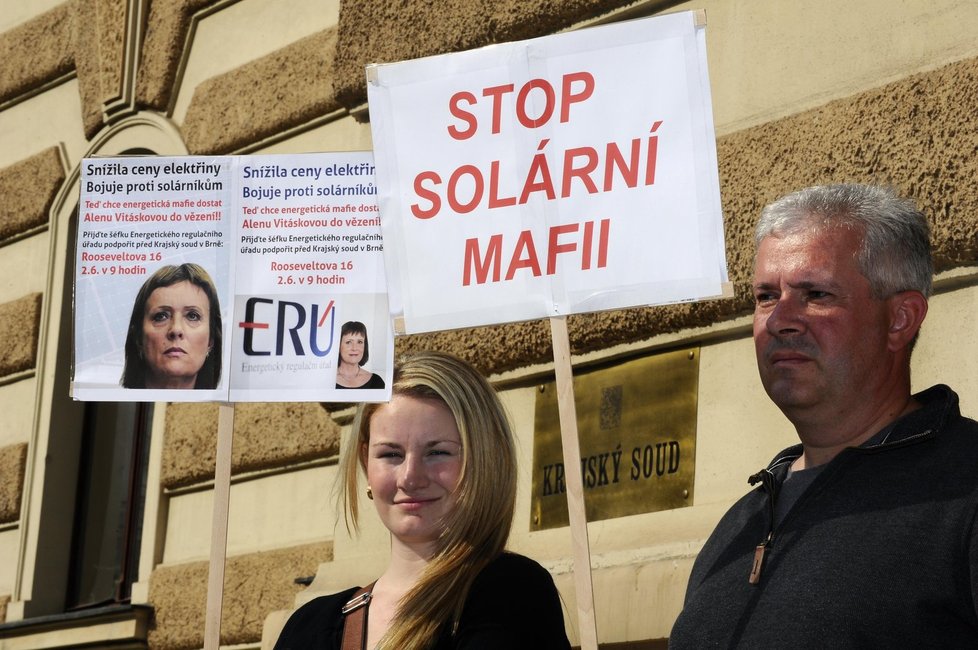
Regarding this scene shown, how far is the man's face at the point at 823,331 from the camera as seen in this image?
220 centimetres

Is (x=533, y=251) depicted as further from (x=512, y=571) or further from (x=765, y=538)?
(x=765, y=538)

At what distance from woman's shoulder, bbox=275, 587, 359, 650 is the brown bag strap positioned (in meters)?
0.02

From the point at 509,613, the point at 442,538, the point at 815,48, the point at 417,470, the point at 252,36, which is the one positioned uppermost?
the point at 252,36

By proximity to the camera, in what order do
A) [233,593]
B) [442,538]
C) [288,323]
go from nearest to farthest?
[442,538]
[288,323]
[233,593]

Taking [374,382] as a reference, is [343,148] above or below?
above

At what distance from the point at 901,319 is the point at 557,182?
0.75m

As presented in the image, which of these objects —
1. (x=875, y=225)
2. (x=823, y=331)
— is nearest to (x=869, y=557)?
(x=823, y=331)

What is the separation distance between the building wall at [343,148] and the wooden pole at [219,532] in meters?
0.84

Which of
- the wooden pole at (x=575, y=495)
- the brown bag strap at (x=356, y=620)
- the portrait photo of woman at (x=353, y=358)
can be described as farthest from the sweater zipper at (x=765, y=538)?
Result: the portrait photo of woman at (x=353, y=358)

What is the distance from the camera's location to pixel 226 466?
3156 mm

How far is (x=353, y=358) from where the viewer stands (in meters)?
3.12

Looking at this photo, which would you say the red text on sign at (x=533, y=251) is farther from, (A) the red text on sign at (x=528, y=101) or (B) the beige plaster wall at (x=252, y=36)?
(B) the beige plaster wall at (x=252, y=36)

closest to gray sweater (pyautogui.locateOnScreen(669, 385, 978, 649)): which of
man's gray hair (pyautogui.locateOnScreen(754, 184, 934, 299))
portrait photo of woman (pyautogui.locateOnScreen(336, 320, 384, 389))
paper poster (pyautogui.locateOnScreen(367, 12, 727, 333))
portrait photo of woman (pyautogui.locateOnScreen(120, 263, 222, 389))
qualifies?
man's gray hair (pyautogui.locateOnScreen(754, 184, 934, 299))

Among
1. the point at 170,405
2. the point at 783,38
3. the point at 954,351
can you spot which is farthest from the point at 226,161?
the point at 170,405
